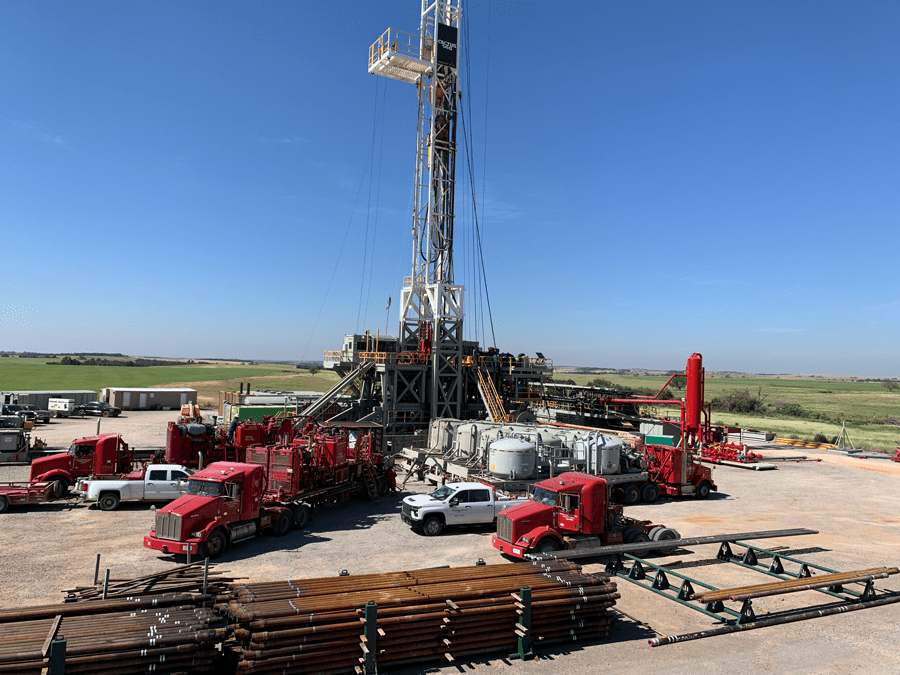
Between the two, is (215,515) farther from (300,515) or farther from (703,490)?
(703,490)

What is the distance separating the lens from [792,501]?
1053 inches

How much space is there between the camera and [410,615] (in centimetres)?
1014

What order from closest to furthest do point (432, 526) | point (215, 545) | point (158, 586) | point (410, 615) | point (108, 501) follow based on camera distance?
point (410, 615), point (158, 586), point (215, 545), point (432, 526), point (108, 501)

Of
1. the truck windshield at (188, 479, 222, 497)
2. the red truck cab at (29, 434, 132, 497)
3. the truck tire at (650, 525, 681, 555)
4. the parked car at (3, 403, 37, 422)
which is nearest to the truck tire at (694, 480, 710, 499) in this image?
the truck tire at (650, 525, 681, 555)

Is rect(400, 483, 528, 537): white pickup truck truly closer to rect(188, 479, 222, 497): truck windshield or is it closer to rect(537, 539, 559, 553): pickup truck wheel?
rect(537, 539, 559, 553): pickup truck wheel

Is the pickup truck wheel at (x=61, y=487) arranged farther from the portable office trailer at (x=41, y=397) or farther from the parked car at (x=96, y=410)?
the parked car at (x=96, y=410)

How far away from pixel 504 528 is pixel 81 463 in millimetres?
17457

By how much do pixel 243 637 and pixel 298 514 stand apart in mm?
10287

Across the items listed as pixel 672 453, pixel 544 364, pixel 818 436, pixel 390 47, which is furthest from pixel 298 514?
pixel 818 436

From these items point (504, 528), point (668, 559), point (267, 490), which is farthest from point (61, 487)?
point (668, 559)

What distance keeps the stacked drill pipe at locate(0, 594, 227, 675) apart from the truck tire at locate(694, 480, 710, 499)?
889 inches

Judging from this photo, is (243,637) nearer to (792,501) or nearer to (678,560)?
(678,560)

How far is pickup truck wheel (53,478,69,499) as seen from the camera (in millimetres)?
22745

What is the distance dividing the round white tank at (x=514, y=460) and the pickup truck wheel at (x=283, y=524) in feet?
28.6
